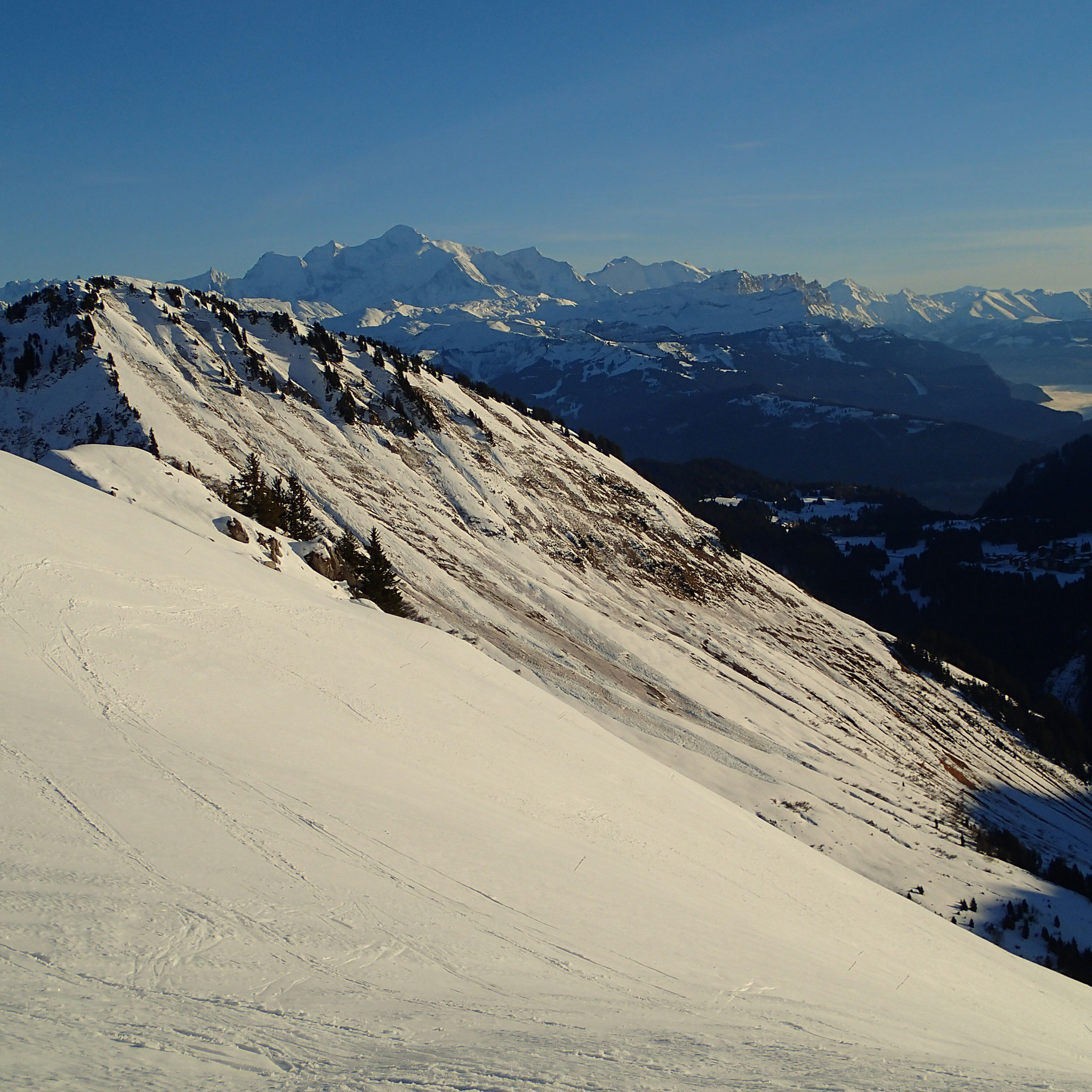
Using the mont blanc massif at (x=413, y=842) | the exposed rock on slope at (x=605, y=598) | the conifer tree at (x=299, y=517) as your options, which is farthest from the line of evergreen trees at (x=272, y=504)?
the exposed rock on slope at (x=605, y=598)

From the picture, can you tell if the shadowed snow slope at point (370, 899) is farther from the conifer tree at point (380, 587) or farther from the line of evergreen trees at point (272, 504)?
the line of evergreen trees at point (272, 504)

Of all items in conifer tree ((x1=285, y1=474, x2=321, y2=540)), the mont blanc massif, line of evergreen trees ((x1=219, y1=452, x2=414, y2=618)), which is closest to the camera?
the mont blanc massif

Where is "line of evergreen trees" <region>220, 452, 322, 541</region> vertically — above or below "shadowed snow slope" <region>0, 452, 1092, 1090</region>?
above

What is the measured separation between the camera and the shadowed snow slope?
6.81 meters

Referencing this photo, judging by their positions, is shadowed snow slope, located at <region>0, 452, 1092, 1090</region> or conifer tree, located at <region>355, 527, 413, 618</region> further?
conifer tree, located at <region>355, 527, 413, 618</region>

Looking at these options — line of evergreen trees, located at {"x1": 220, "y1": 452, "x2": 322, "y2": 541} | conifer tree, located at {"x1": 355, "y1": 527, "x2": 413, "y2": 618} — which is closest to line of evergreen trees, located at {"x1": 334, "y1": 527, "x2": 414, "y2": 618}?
conifer tree, located at {"x1": 355, "y1": 527, "x2": 413, "y2": 618}

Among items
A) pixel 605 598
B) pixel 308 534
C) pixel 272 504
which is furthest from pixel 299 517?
pixel 605 598

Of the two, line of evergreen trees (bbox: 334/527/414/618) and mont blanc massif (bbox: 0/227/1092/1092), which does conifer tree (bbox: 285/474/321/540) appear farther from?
line of evergreen trees (bbox: 334/527/414/618)

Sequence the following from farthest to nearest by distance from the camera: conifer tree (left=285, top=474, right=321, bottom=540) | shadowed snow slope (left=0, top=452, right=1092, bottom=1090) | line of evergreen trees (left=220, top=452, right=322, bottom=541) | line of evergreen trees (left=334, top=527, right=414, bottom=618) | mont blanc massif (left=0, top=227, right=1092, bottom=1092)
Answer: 1. conifer tree (left=285, top=474, right=321, bottom=540)
2. line of evergreen trees (left=220, top=452, right=322, bottom=541)
3. line of evergreen trees (left=334, top=527, right=414, bottom=618)
4. mont blanc massif (left=0, top=227, right=1092, bottom=1092)
5. shadowed snow slope (left=0, top=452, right=1092, bottom=1090)

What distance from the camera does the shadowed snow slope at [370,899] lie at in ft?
22.3

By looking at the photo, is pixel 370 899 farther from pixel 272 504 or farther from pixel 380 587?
pixel 272 504

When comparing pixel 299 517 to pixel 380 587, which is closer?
pixel 380 587

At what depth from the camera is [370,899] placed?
374 inches

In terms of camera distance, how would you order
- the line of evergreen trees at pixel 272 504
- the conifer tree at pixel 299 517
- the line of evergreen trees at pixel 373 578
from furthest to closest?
the conifer tree at pixel 299 517
the line of evergreen trees at pixel 272 504
the line of evergreen trees at pixel 373 578
